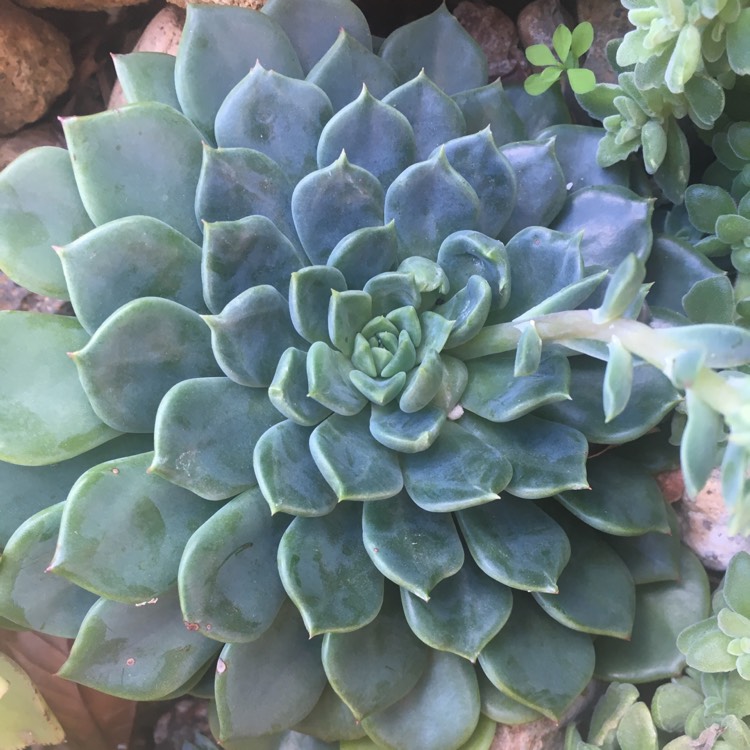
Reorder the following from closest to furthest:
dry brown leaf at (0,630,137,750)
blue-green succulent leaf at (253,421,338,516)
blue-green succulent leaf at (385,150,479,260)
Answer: blue-green succulent leaf at (253,421,338,516)
blue-green succulent leaf at (385,150,479,260)
dry brown leaf at (0,630,137,750)

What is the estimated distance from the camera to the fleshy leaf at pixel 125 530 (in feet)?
2.49

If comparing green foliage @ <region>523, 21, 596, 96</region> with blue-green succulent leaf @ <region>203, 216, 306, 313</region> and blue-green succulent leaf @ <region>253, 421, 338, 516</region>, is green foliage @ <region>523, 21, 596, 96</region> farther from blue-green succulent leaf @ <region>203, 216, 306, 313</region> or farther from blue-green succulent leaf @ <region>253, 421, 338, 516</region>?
blue-green succulent leaf @ <region>253, 421, 338, 516</region>

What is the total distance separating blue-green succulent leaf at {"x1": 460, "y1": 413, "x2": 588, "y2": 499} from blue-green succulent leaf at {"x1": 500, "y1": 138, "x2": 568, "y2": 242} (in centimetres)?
28

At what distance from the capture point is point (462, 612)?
33.3 inches

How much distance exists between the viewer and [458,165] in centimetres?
90

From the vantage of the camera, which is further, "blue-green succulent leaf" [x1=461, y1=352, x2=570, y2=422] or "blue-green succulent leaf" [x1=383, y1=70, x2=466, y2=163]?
"blue-green succulent leaf" [x1=383, y1=70, x2=466, y2=163]

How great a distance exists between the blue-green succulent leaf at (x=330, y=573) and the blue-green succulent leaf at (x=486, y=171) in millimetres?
437

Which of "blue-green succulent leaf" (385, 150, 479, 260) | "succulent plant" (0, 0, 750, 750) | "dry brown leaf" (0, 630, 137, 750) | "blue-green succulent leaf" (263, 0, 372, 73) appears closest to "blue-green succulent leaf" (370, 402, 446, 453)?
"succulent plant" (0, 0, 750, 750)

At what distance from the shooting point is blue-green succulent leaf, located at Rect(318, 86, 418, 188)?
0.87m

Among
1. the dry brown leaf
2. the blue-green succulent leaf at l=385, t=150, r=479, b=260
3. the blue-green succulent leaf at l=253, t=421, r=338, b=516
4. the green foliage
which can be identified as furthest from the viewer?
the dry brown leaf

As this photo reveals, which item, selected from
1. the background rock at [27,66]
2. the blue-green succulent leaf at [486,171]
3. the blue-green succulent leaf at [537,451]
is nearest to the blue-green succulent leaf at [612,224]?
the blue-green succulent leaf at [486,171]

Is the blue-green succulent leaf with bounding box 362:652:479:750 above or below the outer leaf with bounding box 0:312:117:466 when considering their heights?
below

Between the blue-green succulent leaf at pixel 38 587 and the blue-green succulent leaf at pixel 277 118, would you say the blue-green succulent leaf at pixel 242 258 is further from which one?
the blue-green succulent leaf at pixel 38 587

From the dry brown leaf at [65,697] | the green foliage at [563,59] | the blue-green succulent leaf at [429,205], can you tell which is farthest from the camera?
the dry brown leaf at [65,697]
